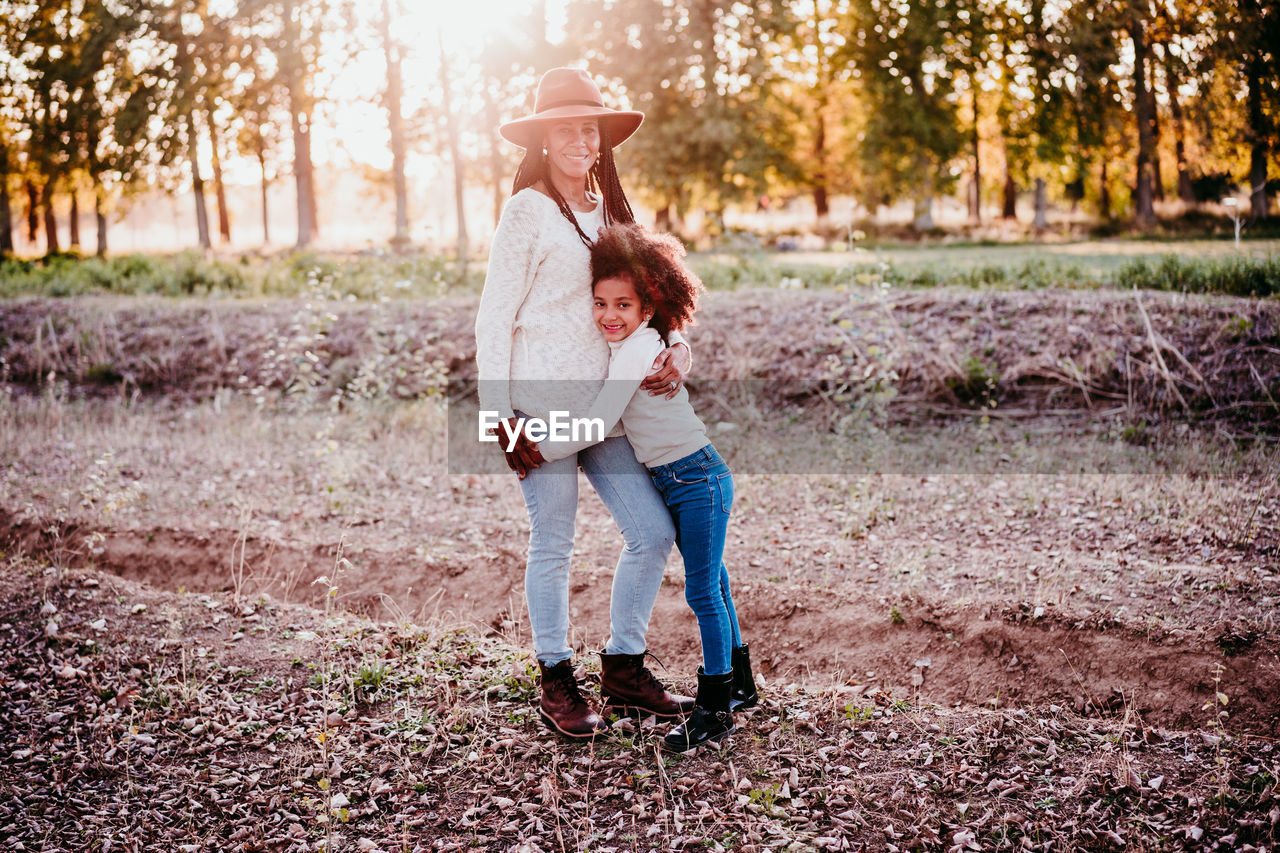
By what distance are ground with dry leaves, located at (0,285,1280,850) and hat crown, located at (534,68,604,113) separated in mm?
2487

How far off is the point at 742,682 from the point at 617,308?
1.67 metres

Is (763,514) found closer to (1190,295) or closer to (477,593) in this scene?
(477,593)

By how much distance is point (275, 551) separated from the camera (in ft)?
20.7

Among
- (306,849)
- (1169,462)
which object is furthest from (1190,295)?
(306,849)

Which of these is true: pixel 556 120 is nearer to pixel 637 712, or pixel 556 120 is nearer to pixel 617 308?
pixel 617 308

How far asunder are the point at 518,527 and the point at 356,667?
7.88ft

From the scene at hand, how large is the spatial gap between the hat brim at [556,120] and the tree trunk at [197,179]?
26.1 meters

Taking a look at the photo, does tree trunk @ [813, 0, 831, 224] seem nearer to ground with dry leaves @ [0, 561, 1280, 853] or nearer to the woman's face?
the woman's face

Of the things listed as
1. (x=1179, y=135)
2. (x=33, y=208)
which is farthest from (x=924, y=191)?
(x=33, y=208)

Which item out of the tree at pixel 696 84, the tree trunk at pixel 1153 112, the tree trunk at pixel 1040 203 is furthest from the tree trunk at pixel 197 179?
the tree trunk at pixel 1153 112

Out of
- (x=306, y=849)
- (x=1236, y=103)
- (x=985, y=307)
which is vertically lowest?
(x=306, y=849)

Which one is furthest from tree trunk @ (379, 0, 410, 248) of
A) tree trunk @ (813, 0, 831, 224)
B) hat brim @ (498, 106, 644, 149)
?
hat brim @ (498, 106, 644, 149)

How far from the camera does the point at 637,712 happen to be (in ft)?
12.8

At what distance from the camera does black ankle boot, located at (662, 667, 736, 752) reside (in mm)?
3684
